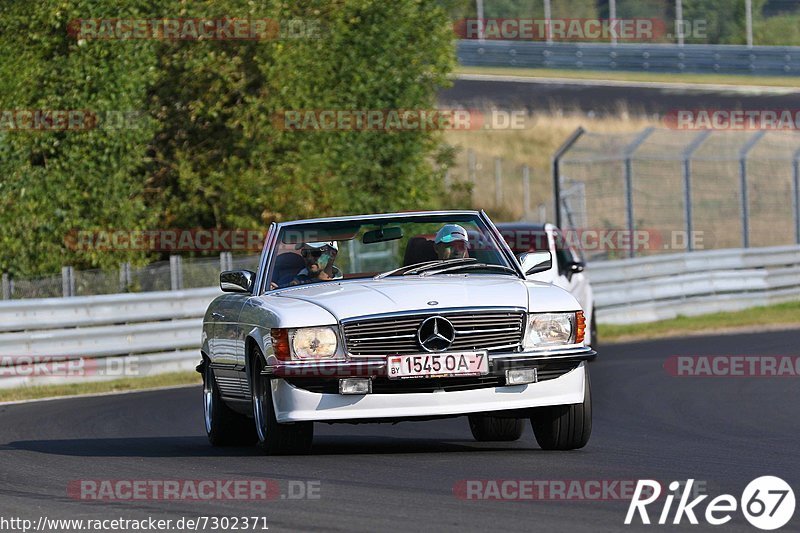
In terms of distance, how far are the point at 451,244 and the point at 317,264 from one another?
88cm

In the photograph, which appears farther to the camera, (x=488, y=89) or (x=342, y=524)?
(x=488, y=89)

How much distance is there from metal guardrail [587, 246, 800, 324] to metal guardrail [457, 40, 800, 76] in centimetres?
2050

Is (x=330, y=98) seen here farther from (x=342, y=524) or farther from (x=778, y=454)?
(x=342, y=524)

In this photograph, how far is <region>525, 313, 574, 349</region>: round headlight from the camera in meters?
9.82

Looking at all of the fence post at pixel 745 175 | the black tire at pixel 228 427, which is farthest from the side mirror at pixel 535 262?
the fence post at pixel 745 175

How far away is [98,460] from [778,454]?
13.6 ft

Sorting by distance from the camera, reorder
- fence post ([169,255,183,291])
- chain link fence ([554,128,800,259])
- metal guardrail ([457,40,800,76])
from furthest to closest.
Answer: metal guardrail ([457,40,800,76]), chain link fence ([554,128,800,259]), fence post ([169,255,183,291])

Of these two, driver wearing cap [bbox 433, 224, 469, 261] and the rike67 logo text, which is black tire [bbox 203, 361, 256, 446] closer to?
driver wearing cap [bbox 433, 224, 469, 261]

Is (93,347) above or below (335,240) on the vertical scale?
below

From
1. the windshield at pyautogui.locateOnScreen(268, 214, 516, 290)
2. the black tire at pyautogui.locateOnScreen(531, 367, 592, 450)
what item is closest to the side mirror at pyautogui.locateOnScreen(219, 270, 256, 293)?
the windshield at pyautogui.locateOnScreen(268, 214, 516, 290)

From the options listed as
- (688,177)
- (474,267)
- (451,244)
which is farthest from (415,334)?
(688,177)

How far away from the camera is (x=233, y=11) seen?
27.3 metres

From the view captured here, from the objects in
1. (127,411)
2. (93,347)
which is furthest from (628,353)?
(127,411)

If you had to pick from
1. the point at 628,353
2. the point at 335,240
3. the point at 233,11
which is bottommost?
the point at 628,353
